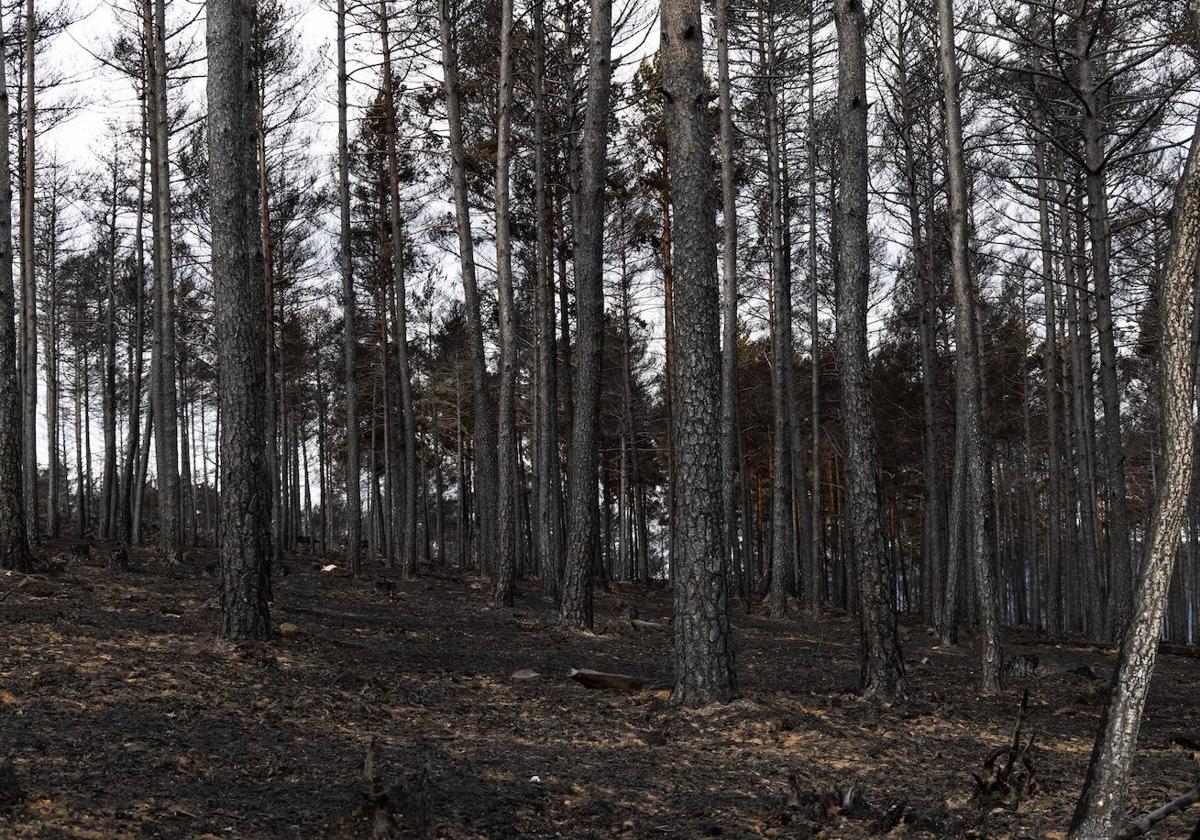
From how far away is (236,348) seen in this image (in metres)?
7.33

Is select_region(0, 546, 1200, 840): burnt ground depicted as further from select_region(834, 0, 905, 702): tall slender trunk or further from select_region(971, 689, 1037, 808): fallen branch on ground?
select_region(834, 0, 905, 702): tall slender trunk

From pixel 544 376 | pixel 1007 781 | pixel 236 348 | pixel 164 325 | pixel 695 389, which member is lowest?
pixel 1007 781

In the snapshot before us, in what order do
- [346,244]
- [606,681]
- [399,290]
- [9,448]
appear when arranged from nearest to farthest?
[606,681], [9,448], [346,244], [399,290]

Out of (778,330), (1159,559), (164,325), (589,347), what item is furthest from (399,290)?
(1159,559)

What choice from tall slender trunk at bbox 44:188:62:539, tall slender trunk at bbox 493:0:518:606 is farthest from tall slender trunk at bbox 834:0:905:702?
tall slender trunk at bbox 44:188:62:539

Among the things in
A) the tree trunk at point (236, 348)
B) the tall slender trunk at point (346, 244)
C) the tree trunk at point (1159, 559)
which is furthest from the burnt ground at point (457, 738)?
the tall slender trunk at point (346, 244)

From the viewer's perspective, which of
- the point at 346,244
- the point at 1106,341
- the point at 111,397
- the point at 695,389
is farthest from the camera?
the point at 111,397

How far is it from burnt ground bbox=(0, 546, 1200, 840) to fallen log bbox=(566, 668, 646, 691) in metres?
0.11

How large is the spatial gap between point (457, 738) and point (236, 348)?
357 centimetres

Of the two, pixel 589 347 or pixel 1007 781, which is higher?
pixel 589 347

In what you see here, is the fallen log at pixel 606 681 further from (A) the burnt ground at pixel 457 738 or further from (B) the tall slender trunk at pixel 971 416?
(B) the tall slender trunk at pixel 971 416

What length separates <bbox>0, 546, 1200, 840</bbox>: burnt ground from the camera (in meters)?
4.29

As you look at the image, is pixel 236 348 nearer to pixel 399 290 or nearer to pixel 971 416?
pixel 971 416

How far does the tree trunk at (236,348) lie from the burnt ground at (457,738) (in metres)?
0.51
